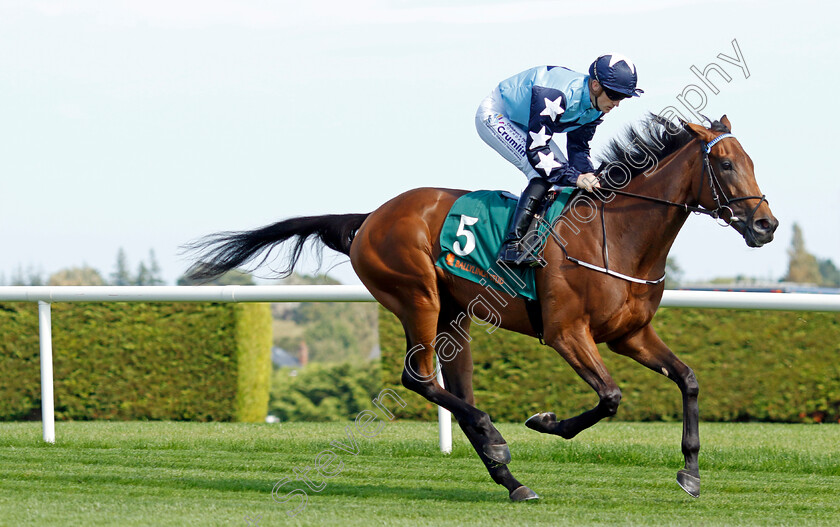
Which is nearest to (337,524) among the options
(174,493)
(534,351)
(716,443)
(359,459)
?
(174,493)

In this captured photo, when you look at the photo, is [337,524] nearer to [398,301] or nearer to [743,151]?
[398,301]

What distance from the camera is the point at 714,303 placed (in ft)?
16.9

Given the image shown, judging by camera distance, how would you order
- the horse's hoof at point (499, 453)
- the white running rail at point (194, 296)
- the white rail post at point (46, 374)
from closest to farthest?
the horse's hoof at point (499, 453) → the white running rail at point (194, 296) → the white rail post at point (46, 374)

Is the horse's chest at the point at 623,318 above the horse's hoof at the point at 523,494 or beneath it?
above

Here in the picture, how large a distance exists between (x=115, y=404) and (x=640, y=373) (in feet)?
15.4

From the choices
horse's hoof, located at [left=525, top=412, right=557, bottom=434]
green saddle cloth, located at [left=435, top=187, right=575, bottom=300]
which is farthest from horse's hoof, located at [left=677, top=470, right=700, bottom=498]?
green saddle cloth, located at [left=435, top=187, right=575, bottom=300]

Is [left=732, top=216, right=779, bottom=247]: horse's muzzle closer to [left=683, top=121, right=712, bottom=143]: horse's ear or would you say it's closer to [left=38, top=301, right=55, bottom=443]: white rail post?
[left=683, top=121, right=712, bottom=143]: horse's ear

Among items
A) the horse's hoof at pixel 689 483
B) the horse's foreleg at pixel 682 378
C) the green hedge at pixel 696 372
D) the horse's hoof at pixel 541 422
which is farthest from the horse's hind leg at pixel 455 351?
the green hedge at pixel 696 372

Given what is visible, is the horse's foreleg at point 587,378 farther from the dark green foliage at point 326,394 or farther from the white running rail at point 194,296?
the dark green foliage at point 326,394

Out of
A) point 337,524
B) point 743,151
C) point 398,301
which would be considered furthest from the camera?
point 398,301

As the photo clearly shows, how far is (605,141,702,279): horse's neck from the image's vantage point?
4.11 m

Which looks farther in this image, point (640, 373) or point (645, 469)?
point (640, 373)

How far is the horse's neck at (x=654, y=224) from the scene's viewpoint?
4109 millimetres

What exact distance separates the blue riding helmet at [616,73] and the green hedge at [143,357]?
5.28 metres
